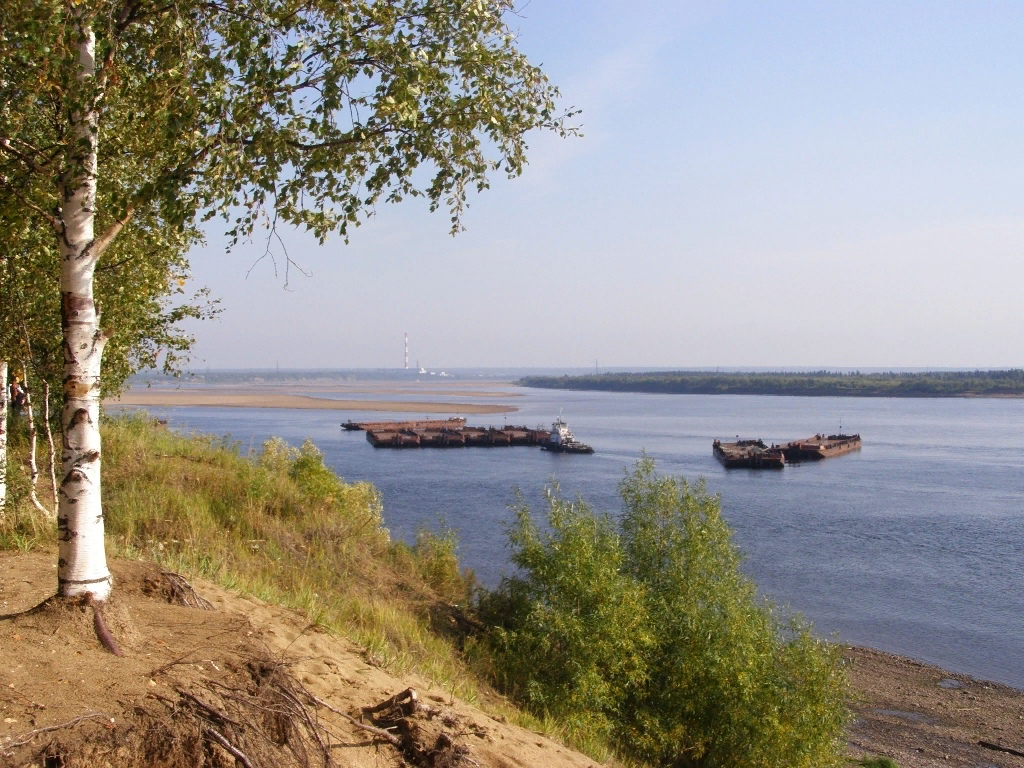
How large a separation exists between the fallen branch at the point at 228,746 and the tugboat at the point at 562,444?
5915cm

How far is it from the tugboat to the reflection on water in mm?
1814

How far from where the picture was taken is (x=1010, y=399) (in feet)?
→ 494

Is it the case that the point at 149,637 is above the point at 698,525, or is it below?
above

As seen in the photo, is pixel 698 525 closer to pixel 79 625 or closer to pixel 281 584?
pixel 281 584

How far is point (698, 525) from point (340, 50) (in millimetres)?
11689

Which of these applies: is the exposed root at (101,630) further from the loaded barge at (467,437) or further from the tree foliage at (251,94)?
the loaded barge at (467,437)

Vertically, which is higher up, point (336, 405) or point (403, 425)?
point (336, 405)

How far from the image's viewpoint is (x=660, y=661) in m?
14.0

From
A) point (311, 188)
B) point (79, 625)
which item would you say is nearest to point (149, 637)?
point (79, 625)

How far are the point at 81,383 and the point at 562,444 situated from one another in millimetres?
60355

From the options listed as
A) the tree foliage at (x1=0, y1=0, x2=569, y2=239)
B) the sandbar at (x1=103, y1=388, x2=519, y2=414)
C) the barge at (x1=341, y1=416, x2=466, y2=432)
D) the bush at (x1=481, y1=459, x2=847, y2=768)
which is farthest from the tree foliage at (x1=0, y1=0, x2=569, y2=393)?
the sandbar at (x1=103, y1=388, x2=519, y2=414)

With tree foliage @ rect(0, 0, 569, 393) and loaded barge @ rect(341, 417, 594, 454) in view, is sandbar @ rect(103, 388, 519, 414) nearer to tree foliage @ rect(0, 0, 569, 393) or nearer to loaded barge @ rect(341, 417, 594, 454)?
loaded barge @ rect(341, 417, 594, 454)

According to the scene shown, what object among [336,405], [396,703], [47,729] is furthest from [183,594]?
[336,405]

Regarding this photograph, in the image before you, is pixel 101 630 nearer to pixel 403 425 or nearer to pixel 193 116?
pixel 193 116
